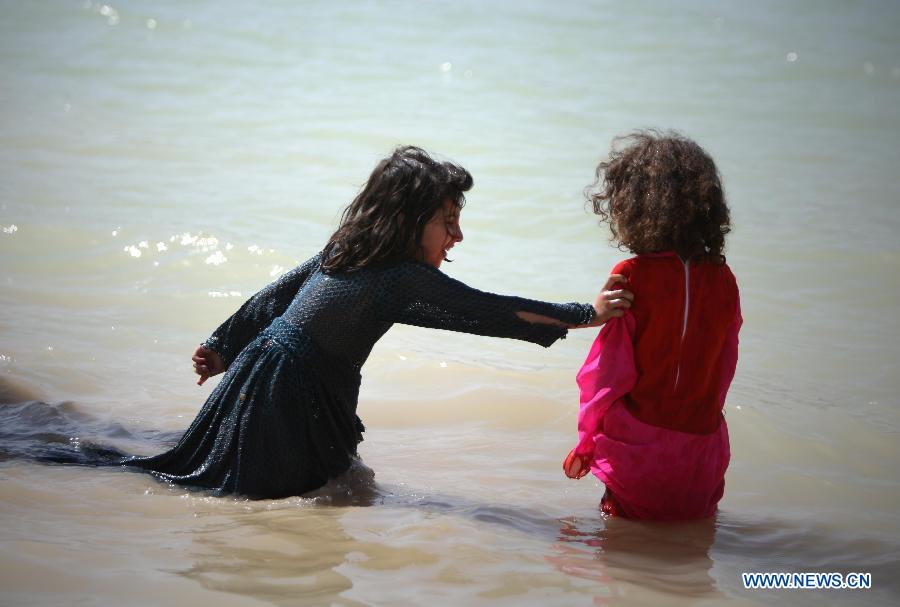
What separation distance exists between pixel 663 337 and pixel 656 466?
1.37 feet

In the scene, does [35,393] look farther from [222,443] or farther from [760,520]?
[760,520]

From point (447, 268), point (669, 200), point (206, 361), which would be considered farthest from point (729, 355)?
point (447, 268)

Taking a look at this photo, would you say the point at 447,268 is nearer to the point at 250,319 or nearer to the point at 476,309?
the point at 250,319

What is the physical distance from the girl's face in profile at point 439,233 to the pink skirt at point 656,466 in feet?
2.49

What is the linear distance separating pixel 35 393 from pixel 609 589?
3.04 meters

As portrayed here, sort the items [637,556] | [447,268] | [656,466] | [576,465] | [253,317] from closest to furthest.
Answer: [637,556] < [656,466] < [576,465] < [253,317] < [447,268]

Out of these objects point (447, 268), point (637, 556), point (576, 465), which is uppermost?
point (447, 268)

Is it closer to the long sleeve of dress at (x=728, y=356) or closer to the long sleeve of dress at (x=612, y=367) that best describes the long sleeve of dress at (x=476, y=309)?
the long sleeve of dress at (x=612, y=367)

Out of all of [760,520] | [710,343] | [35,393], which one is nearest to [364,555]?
[710,343]

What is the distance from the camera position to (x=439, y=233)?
3449 millimetres

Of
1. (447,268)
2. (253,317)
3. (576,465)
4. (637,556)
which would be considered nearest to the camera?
(637,556)

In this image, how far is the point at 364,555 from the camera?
300cm

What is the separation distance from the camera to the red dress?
3.26 meters

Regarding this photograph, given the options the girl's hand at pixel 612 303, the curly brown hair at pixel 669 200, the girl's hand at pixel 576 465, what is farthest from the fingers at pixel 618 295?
the girl's hand at pixel 576 465
